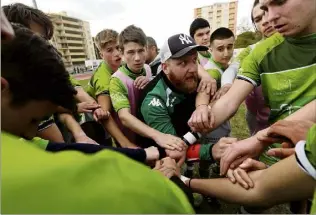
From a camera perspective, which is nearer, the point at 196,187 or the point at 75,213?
the point at 75,213

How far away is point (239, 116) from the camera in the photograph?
7.55 metres

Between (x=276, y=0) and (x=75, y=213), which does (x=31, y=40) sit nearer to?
(x=75, y=213)

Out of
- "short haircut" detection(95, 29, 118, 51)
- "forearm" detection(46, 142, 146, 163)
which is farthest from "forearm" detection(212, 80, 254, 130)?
"short haircut" detection(95, 29, 118, 51)

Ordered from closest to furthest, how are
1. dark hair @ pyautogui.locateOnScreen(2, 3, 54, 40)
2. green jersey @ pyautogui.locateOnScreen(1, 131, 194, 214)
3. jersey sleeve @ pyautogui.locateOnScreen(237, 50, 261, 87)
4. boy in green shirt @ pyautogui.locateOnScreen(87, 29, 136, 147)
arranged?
1. green jersey @ pyautogui.locateOnScreen(1, 131, 194, 214)
2. jersey sleeve @ pyautogui.locateOnScreen(237, 50, 261, 87)
3. dark hair @ pyautogui.locateOnScreen(2, 3, 54, 40)
4. boy in green shirt @ pyautogui.locateOnScreen(87, 29, 136, 147)

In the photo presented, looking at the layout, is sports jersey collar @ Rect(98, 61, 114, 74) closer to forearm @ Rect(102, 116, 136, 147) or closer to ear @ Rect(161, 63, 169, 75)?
forearm @ Rect(102, 116, 136, 147)

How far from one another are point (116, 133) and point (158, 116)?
0.74 m

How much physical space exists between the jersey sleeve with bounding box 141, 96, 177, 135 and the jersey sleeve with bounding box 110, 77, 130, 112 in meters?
0.46

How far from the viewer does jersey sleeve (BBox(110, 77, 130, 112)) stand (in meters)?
2.98

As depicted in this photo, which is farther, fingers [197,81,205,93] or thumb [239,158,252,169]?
fingers [197,81,205,93]

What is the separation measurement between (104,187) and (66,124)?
8.18 ft

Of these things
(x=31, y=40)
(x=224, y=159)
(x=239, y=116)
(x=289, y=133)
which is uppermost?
(x=31, y=40)

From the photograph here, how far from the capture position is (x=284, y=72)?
6.33ft

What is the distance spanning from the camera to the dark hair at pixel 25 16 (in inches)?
96.7

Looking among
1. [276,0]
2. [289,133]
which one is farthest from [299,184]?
[276,0]
